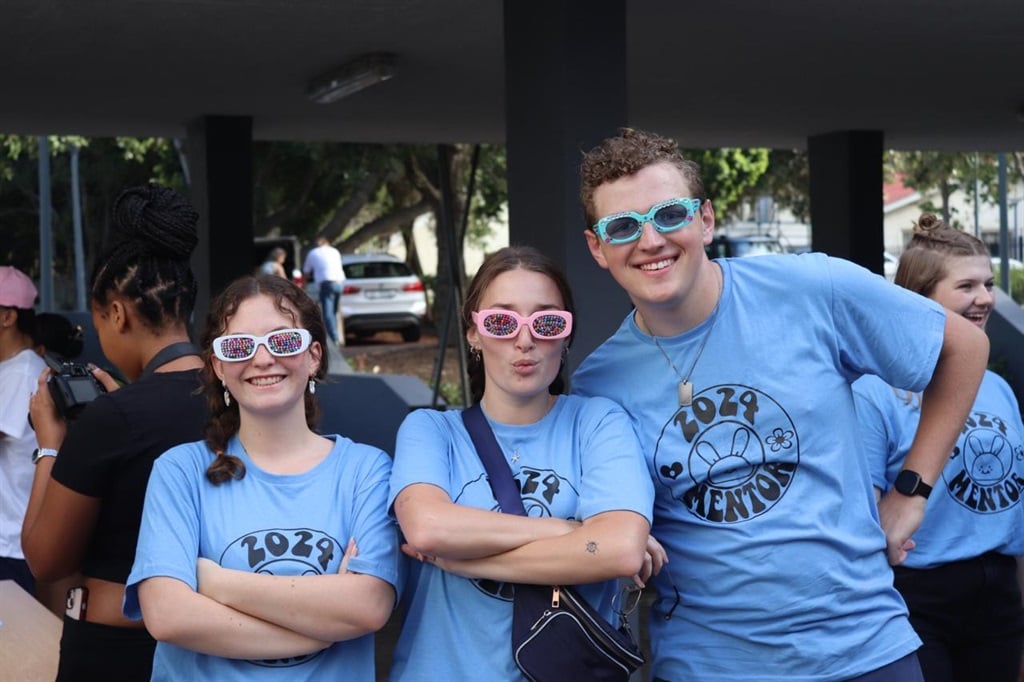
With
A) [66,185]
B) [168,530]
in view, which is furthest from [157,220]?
[66,185]

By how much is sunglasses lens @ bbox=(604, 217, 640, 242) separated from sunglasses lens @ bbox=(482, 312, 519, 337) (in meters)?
0.26

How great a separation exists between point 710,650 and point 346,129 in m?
9.24

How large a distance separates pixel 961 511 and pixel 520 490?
56.2 inches

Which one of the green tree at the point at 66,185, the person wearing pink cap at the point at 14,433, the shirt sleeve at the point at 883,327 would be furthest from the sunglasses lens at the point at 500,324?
the green tree at the point at 66,185

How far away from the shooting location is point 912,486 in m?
2.71

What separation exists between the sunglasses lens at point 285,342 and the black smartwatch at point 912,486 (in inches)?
53.0

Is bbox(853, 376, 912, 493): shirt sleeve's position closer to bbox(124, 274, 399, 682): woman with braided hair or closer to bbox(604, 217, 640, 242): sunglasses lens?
bbox(604, 217, 640, 242): sunglasses lens

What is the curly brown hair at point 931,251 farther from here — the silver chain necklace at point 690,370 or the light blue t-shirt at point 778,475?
the silver chain necklace at point 690,370

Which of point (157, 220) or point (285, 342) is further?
point (157, 220)

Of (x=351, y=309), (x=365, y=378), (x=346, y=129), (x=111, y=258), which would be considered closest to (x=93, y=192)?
(x=351, y=309)

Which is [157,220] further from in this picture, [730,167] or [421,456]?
[730,167]

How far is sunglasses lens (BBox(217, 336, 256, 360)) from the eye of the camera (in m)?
2.62

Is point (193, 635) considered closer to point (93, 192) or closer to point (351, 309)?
point (351, 309)

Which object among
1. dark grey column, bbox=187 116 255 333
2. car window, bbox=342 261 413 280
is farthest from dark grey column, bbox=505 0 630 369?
car window, bbox=342 261 413 280
